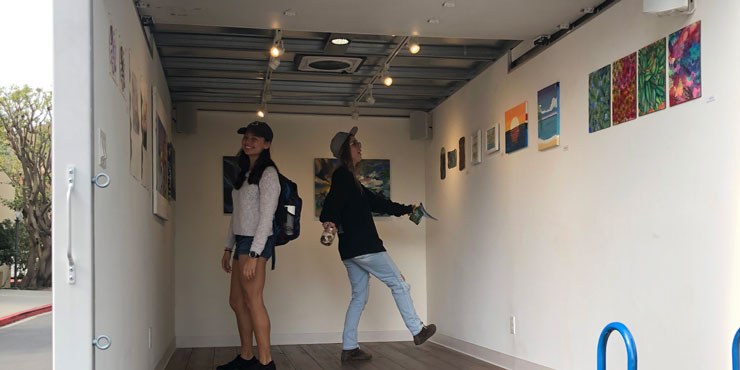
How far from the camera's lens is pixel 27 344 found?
264cm

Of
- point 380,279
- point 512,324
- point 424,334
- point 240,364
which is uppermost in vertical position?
point 380,279

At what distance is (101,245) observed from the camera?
3.05 metres

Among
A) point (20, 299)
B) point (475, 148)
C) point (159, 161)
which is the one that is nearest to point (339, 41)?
point (159, 161)

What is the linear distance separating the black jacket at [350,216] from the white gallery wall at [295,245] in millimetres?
1992

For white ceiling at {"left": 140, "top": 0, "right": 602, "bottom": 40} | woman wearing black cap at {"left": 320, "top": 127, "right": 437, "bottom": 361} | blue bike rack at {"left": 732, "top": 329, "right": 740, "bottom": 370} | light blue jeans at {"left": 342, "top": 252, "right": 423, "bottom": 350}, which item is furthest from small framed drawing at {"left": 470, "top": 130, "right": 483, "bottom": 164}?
blue bike rack at {"left": 732, "top": 329, "right": 740, "bottom": 370}

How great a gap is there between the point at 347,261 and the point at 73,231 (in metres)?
3.78

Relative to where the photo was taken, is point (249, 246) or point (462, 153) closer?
point (249, 246)

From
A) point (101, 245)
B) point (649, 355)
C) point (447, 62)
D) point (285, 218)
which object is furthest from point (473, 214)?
point (101, 245)

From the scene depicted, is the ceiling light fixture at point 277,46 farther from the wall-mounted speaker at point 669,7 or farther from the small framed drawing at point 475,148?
the wall-mounted speaker at point 669,7

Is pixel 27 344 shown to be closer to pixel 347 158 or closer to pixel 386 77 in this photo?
pixel 347 158

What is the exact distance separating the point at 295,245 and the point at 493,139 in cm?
288

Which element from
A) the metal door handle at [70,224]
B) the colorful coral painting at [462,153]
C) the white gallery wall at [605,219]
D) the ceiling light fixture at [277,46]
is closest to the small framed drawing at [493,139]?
the white gallery wall at [605,219]

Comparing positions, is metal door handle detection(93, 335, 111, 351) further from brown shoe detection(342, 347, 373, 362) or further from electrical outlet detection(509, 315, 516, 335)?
brown shoe detection(342, 347, 373, 362)

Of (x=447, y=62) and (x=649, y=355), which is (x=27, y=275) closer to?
(x=649, y=355)
